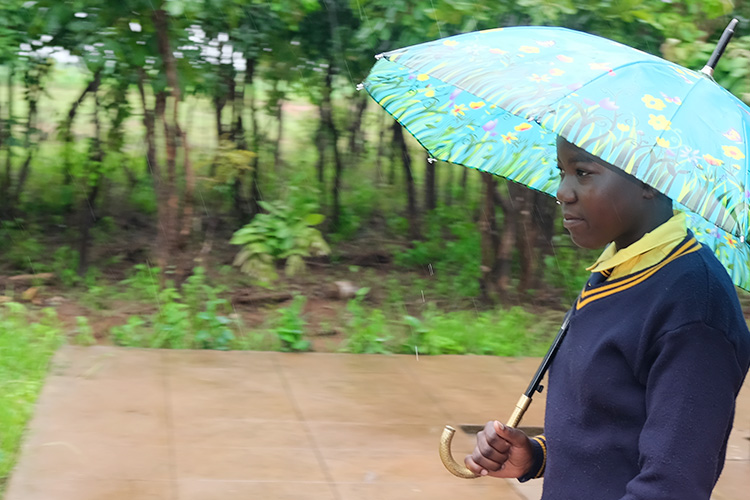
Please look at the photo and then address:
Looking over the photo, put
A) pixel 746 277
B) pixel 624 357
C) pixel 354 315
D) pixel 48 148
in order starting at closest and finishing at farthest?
1. pixel 624 357
2. pixel 746 277
3. pixel 354 315
4. pixel 48 148

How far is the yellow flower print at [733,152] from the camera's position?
6.04 ft

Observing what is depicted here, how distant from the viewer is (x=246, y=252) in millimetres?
6574

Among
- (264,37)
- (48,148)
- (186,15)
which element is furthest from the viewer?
(48,148)

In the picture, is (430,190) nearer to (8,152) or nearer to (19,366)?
(8,152)

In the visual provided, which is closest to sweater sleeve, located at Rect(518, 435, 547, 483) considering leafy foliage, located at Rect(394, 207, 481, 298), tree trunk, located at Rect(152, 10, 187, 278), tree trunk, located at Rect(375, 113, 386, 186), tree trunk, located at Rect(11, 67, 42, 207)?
tree trunk, located at Rect(152, 10, 187, 278)

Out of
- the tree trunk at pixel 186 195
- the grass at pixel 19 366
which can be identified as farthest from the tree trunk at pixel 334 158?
the grass at pixel 19 366

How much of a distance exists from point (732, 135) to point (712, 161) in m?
0.13

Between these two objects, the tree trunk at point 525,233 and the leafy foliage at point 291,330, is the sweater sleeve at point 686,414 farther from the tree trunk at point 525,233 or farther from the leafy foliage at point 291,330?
the tree trunk at point 525,233

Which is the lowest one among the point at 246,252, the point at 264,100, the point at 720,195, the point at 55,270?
the point at 55,270

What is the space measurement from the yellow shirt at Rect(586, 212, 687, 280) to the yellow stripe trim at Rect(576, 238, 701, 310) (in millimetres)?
11

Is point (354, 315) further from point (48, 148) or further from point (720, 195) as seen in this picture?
point (720, 195)

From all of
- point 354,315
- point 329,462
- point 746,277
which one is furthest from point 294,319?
point 746,277

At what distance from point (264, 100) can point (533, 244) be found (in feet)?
8.33

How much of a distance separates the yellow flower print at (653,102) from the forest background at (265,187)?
3.87m
